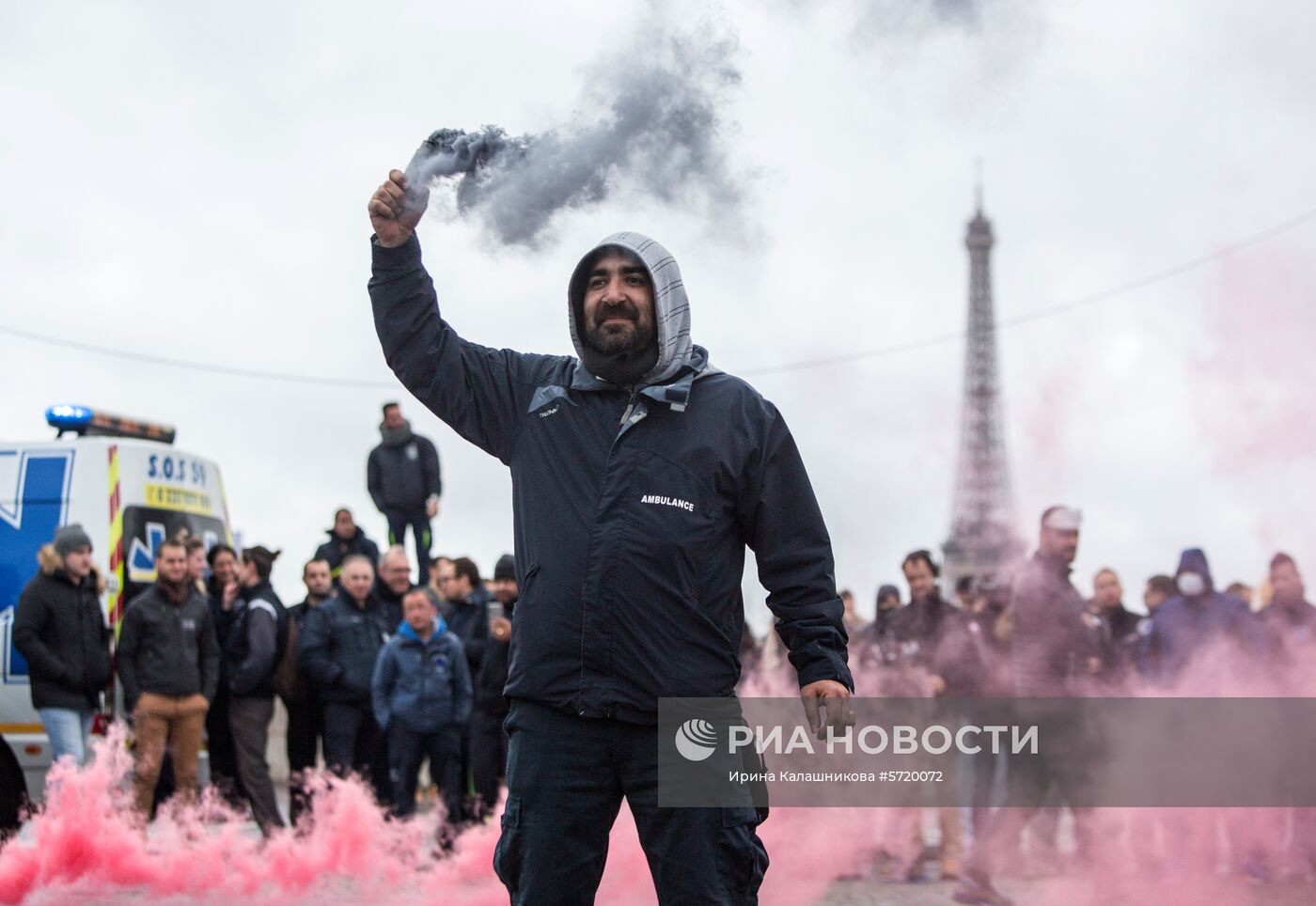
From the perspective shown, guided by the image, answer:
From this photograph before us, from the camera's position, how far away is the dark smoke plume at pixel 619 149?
171 inches

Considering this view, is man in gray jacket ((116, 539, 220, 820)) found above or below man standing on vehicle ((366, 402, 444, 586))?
below

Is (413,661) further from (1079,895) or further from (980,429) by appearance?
(980,429)

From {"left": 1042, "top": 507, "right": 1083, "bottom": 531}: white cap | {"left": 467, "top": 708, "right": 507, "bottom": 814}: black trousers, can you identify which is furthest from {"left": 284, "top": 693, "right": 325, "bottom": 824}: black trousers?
{"left": 1042, "top": 507, "right": 1083, "bottom": 531}: white cap

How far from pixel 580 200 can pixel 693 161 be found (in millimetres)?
366

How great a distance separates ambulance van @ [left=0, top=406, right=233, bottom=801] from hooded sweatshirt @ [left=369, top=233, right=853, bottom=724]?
595cm

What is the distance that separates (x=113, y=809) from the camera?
8484 millimetres

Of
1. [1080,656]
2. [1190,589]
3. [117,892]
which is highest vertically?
[1190,589]

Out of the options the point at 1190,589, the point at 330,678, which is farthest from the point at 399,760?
the point at 1190,589

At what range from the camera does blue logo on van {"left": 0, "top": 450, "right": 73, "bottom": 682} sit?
9.34m

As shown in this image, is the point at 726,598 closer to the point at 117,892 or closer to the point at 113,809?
the point at 117,892

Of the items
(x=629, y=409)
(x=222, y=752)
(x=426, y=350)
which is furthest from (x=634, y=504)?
(x=222, y=752)

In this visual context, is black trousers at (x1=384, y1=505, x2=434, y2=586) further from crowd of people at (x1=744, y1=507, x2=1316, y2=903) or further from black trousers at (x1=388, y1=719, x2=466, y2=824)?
crowd of people at (x1=744, y1=507, x2=1316, y2=903)

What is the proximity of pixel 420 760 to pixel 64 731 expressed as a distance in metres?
1.93

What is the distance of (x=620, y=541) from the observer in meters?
3.77
